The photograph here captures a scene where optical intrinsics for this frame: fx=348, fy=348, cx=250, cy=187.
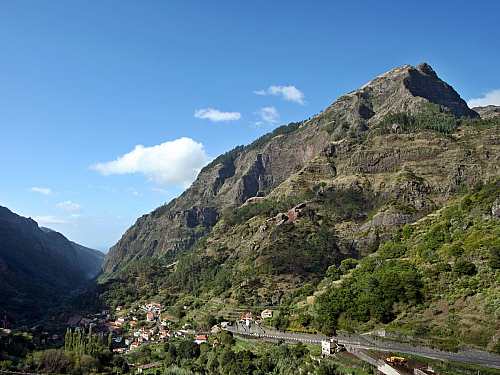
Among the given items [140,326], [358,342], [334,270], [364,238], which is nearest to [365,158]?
[364,238]

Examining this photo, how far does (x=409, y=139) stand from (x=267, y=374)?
307 ft

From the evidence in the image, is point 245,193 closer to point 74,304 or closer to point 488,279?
point 74,304

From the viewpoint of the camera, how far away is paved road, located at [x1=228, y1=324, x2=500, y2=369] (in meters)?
32.6

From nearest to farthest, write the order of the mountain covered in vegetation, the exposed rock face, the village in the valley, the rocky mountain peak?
the mountain covered in vegetation → the village in the valley → the rocky mountain peak → the exposed rock face

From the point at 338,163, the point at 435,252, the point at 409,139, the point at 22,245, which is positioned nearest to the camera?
the point at 435,252

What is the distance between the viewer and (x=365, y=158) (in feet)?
378

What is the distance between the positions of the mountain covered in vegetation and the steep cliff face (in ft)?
1.71

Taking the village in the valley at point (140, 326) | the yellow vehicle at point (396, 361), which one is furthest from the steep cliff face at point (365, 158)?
the yellow vehicle at point (396, 361)

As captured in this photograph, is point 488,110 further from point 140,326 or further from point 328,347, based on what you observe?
point 140,326

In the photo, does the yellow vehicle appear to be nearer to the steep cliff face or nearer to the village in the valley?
the village in the valley

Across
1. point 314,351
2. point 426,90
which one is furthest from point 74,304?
point 426,90

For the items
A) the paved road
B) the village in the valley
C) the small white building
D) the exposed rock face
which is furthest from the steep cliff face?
the small white building

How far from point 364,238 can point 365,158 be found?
36.4 m

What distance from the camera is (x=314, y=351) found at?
41500 millimetres
